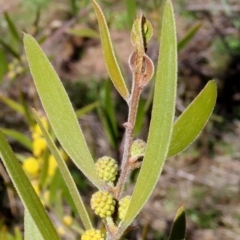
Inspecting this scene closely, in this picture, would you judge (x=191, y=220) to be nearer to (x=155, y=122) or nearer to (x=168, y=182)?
(x=168, y=182)

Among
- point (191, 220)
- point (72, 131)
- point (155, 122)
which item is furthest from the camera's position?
point (191, 220)

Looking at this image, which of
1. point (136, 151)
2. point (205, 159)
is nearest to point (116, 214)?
point (136, 151)

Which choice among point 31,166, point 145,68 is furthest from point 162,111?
point 31,166

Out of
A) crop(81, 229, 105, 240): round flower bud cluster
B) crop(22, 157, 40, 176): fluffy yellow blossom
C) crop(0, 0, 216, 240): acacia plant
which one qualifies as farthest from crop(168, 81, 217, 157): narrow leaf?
crop(22, 157, 40, 176): fluffy yellow blossom

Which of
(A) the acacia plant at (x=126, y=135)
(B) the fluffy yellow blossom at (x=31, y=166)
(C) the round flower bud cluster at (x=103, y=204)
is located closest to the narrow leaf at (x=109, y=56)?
(A) the acacia plant at (x=126, y=135)

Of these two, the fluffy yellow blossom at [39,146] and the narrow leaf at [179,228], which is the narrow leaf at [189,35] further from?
the narrow leaf at [179,228]

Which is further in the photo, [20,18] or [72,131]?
[20,18]

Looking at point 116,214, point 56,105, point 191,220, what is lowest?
point 191,220

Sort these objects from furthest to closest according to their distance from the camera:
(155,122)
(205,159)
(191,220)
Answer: (205,159) < (191,220) < (155,122)
